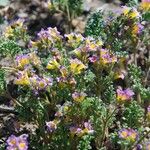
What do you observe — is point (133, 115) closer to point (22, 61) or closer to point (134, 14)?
point (134, 14)

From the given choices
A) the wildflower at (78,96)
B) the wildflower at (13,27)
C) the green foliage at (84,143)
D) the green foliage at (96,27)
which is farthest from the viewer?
the green foliage at (96,27)

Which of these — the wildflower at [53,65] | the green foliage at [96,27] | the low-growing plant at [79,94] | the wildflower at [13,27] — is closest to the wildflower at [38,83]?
the low-growing plant at [79,94]

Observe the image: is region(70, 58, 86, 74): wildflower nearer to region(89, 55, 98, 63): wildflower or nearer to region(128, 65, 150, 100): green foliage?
region(89, 55, 98, 63): wildflower

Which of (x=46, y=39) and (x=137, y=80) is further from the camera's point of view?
(x=137, y=80)

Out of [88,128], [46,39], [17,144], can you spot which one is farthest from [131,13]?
[17,144]

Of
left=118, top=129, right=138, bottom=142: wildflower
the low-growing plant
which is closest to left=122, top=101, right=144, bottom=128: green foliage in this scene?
the low-growing plant

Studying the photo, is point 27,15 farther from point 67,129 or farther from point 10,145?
point 10,145

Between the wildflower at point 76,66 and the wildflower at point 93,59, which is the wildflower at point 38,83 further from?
the wildflower at point 93,59

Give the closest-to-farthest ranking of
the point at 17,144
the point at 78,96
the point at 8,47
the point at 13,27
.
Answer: the point at 17,144, the point at 78,96, the point at 8,47, the point at 13,27

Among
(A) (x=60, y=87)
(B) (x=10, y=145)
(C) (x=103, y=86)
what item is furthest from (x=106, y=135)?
(B) (x=10, y=145)

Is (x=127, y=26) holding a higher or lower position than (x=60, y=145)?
higher

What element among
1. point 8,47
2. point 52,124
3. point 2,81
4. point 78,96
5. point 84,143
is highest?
point 8,47
